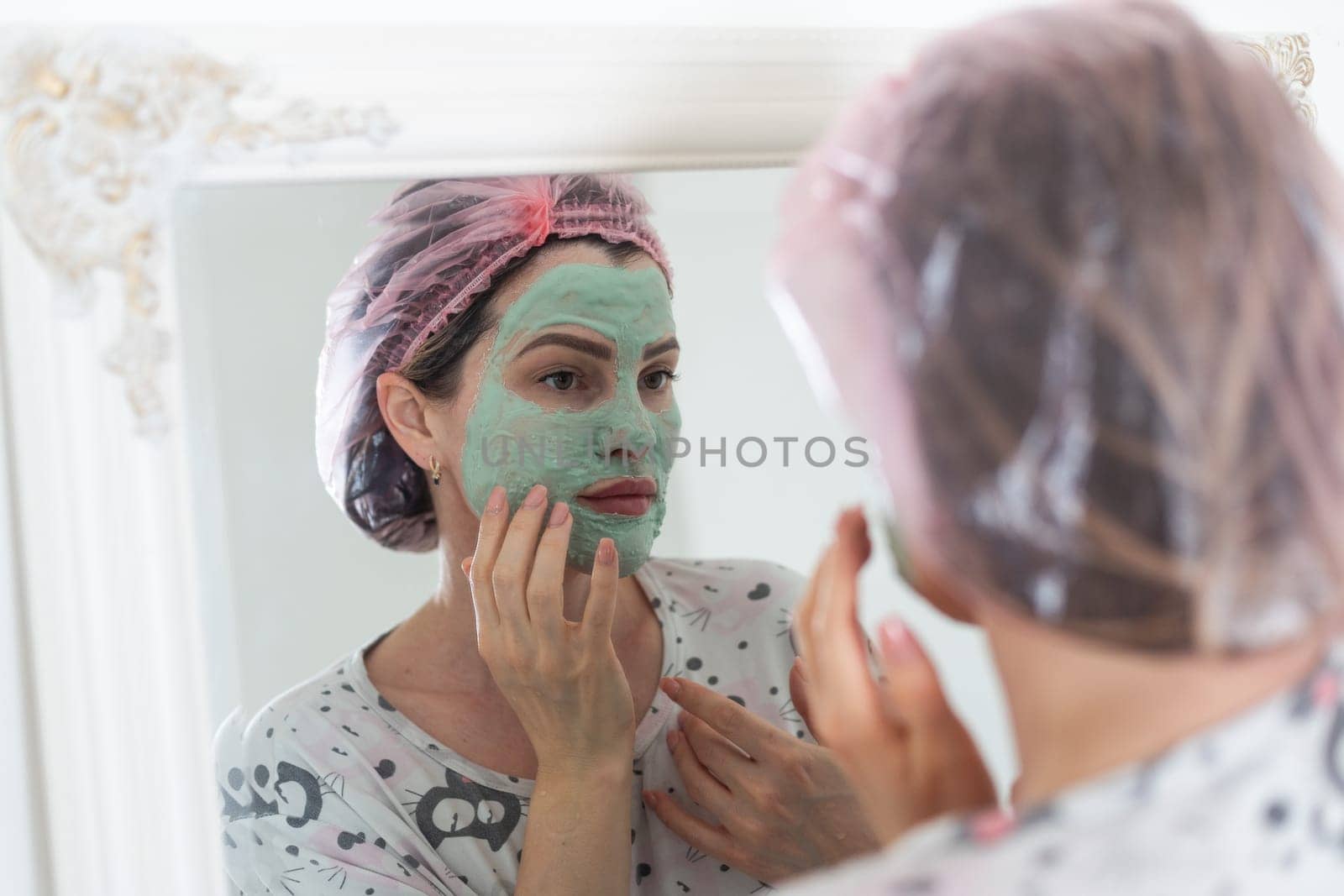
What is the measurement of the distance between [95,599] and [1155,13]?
599 millimetres

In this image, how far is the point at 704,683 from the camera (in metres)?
0.80

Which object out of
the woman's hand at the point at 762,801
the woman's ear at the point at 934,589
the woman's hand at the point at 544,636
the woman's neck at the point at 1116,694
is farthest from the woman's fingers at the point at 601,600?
the woman's neck at the point at 1116,694

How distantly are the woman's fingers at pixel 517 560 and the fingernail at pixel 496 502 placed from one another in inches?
0.5

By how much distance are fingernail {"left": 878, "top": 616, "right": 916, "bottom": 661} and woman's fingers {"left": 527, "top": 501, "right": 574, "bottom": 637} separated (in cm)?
25

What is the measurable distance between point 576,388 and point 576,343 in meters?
0.03

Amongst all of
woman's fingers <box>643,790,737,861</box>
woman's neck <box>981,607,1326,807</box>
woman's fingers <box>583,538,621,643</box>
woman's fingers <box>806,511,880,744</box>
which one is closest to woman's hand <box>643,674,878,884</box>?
woman's fingers <box>643,790,737,861</box>

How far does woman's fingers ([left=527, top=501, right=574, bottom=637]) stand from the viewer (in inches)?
28.1

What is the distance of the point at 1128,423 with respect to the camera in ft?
1.30

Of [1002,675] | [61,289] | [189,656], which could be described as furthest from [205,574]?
[1002,675]

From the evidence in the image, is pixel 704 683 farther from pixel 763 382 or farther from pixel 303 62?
pixel 303 62

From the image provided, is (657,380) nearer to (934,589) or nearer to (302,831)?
(934,589)

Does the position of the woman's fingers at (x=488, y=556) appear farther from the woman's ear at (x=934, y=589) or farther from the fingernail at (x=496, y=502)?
the woman's ear at (x=934, y=589)

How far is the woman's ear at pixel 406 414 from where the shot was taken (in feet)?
2.42

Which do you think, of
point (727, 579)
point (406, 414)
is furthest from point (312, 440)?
point (727, 579)
